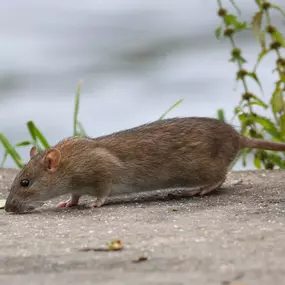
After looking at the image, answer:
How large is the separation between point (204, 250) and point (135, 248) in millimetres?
320

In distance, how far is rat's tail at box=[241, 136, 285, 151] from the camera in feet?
19.6

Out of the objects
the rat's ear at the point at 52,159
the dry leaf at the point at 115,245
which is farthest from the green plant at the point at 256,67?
the dry leaf at the point at 115,245

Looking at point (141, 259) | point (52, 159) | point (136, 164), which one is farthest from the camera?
point (136, 164)

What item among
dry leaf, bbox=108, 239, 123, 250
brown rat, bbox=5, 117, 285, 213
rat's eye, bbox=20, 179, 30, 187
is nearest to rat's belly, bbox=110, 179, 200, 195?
brown rat, bbox=5, 117, 285, 213

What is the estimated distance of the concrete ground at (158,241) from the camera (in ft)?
11.1

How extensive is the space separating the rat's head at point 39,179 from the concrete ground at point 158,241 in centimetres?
10

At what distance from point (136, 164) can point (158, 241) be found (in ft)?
6.02

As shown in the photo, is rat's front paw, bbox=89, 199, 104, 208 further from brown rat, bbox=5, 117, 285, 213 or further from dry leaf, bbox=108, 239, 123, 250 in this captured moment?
dry leaf, bbox=108, 239, 123, 250

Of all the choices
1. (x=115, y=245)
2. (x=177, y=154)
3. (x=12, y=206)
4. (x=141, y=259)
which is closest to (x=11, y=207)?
(x=12, y=206)

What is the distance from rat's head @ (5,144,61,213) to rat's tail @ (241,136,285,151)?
123cm

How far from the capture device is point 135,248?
3889mm

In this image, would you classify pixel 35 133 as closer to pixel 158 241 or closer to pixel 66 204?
pixel 66 204

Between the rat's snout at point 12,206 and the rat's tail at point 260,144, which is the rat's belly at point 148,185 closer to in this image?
the rat's tail at point 260,144

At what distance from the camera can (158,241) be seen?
4.02 m
